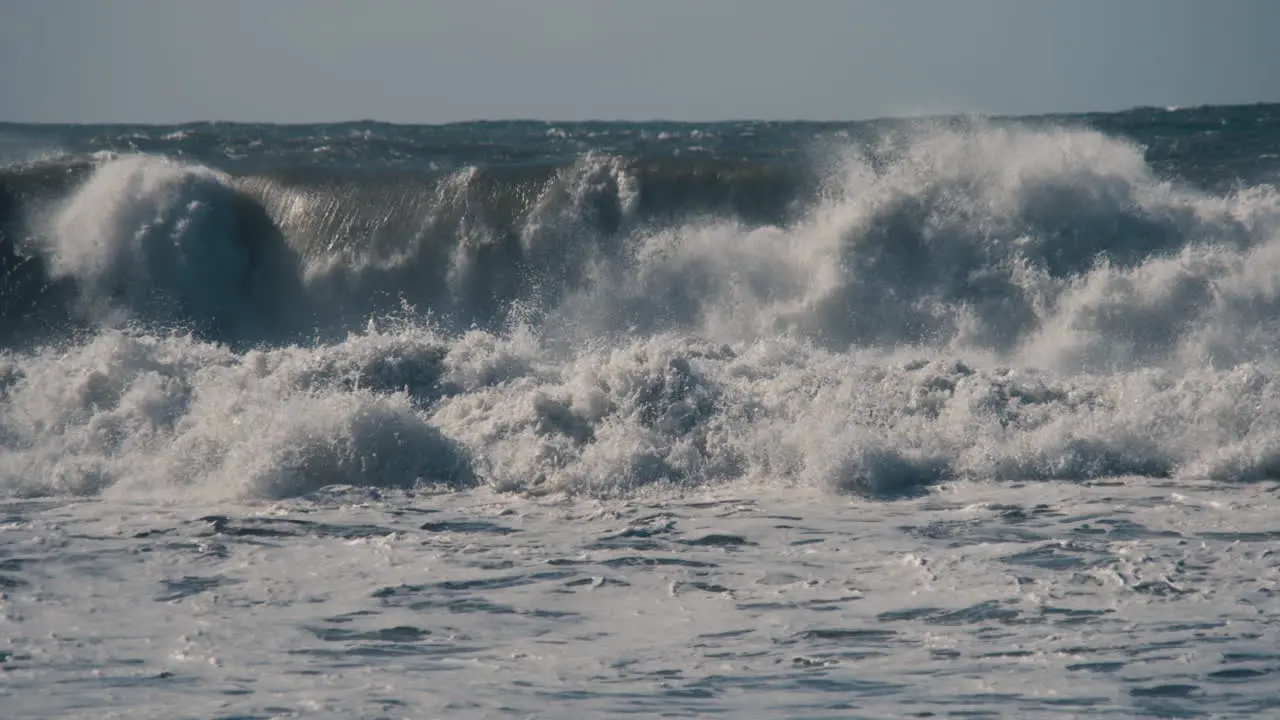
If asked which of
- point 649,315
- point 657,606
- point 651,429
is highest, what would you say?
point 649,315

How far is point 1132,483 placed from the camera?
9133 mm

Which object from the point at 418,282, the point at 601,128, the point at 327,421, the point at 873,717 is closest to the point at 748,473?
the point at 327,421

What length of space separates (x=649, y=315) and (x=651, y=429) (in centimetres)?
371

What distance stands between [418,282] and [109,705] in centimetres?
988

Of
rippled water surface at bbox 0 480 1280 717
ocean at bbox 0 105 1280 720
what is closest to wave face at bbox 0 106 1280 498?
ocean at bbox 0 105 1280 720

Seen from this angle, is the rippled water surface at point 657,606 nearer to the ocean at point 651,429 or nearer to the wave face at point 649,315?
the ocean at point 651,429

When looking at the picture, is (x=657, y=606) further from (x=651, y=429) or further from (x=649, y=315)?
(x=649, y=315)

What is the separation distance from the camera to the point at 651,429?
34.4 feet

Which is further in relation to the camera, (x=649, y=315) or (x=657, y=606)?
(x=649, y=315)

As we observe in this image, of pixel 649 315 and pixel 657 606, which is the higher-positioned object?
pixel 649 315

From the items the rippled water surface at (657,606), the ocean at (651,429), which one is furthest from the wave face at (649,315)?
the rippled water surface at (657,606)

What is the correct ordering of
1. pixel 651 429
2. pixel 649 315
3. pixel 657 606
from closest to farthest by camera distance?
1. pixel 657 606
2. pixel 651 429
3. pixel 649 315

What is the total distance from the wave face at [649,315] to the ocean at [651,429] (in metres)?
0.04

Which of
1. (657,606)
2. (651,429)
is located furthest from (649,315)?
(657,606)
